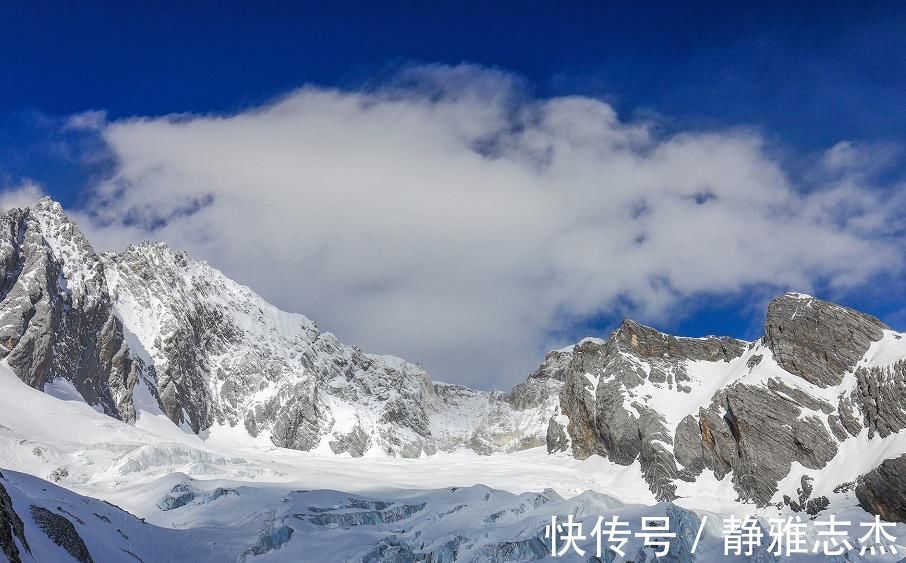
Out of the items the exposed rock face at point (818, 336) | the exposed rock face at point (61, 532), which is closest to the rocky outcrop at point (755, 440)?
the exposed rock face at point (818, 336)

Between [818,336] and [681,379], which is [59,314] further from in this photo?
[818,336]

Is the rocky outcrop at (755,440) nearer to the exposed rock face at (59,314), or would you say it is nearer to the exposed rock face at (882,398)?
the exposed rock face at (882,398)

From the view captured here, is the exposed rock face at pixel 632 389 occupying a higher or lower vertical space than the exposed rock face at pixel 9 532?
higher

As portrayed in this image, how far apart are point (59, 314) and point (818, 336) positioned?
145 meters

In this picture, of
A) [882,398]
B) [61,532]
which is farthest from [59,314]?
[882,398]

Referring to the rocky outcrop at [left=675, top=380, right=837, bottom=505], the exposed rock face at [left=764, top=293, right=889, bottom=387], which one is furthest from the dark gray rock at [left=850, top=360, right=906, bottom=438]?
the rocky outcrop at [left=675, top=380, right=837, bottom=505]

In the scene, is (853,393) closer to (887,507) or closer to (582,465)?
(887,507)

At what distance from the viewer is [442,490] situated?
292 feet

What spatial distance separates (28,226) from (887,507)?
553 ft

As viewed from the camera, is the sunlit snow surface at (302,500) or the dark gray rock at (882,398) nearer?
the sunlit snow surface at (302,500)

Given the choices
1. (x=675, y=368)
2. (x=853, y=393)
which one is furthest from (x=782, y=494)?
(x=675, y=368)

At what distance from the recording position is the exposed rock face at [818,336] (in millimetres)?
88625

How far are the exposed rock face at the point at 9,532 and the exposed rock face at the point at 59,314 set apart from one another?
127m

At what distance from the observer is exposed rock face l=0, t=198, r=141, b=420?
478 ft
